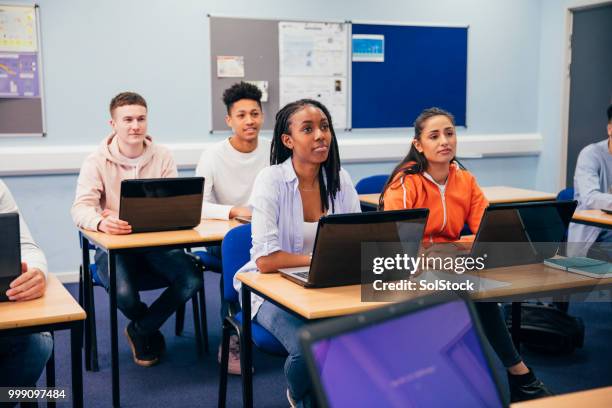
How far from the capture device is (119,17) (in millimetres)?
4719

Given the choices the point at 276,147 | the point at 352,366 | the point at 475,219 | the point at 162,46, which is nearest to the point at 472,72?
the point at 162,46

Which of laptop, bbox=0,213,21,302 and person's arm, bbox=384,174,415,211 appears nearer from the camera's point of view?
laptop, bbox=0,213,21,302

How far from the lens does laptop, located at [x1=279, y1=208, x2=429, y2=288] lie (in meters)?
1.85

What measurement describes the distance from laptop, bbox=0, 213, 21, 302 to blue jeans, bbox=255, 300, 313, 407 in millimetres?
785

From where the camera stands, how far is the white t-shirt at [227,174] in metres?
3.70

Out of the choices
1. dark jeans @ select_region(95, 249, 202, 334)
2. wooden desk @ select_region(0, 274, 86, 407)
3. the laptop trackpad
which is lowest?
dark jeans @ select_region(95, 249, 202, 334)

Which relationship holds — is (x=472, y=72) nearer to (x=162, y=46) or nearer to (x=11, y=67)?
(x=162, y=46)

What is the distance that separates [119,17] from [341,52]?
66.5 inches

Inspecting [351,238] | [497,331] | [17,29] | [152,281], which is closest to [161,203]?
[152,281]

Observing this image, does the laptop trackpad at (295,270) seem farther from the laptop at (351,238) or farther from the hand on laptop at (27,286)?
the hand on laptop at (27,286)

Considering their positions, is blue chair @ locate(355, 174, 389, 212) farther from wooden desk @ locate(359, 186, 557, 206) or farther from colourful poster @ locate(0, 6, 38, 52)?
colourful poster @ locate(0, 6, 38, 52)

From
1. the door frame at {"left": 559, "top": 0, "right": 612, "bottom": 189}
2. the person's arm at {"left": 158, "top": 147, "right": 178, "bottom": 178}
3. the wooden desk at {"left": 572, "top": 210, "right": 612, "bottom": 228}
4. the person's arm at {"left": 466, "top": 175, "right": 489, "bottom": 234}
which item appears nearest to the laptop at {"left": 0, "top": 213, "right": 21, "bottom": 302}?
the person's arm at {"left": 158, "top": 147, "right": 178, "bottom": 178}

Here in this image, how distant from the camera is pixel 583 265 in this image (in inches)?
A: 91.4

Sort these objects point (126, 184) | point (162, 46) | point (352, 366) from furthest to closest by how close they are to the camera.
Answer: point (162, 46), point (126, 184), point (352, 366)
